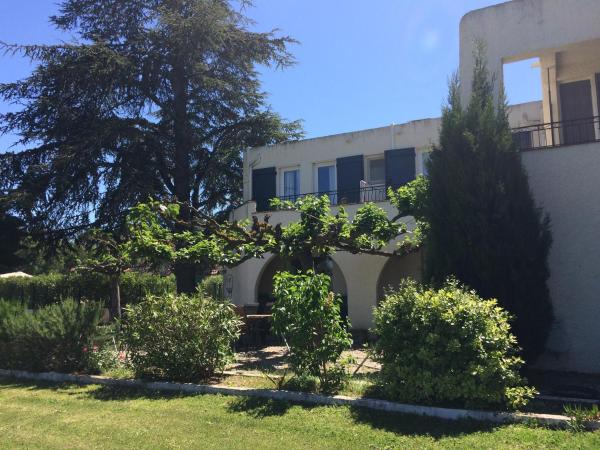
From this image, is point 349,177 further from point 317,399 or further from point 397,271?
point 317,399

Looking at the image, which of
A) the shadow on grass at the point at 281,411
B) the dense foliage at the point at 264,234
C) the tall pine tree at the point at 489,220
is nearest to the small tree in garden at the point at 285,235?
the dense foliage at the point at 264,234

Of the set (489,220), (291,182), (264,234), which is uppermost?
(291,182)

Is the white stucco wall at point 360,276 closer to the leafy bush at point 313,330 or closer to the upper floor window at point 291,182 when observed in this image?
the upper floor window at point 291,182

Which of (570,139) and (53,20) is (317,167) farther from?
(53,20)

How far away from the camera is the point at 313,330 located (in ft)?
25.7

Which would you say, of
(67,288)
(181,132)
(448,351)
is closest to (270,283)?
(181,132)

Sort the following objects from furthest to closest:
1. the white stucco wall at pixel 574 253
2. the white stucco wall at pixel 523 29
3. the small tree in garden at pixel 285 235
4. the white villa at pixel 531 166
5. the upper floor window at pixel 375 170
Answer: the upper floor window at pixel 375 170 < the small tree in garden at pixel 285 235 < the white stucco wall at pixel 523 29 < the white villa at pixel 531 166 < the white stucco wall at pixel 574 253

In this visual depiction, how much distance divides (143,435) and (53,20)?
20.3m

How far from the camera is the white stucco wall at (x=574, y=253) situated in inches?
339

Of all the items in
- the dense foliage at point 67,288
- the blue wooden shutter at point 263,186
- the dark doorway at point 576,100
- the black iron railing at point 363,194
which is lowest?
the dense foliage at point 67,288

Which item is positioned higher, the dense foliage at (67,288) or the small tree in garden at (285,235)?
the small tree in garden at (285,235)

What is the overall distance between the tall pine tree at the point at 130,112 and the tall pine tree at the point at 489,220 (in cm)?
1183

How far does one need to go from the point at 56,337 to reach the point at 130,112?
13037 mm

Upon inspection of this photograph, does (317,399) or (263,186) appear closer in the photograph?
(317,399)
